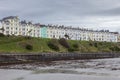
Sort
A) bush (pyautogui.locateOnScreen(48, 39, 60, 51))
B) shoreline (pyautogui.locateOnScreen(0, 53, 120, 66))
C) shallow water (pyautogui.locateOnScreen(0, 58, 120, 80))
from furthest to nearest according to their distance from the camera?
bush (pyautogui.locateOnScreen(48, 39, 60, 51)), shoreline (pyautogui.locateOnScreen(0, 53, 120, 66)), shallow water (pyautogui.locateOnScreen(0, 58, 120, 80))

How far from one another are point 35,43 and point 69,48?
22.4 m

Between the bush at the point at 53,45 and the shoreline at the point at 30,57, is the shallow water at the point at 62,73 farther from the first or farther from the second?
the bush at the point at 53,45

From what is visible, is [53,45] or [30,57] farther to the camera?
[53,45]

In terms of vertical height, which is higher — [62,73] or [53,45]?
[53,45]

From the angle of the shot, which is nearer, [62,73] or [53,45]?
[62,73]

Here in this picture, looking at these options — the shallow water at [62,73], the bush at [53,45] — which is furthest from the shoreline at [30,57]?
the shallow water at [62,73]

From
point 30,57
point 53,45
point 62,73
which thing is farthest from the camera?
point 53,45

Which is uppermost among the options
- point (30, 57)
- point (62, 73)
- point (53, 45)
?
point (53, 45)

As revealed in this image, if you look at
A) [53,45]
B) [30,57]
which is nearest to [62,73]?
[30,57]

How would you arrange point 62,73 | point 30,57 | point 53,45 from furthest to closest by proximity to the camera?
point 53,45, point 30,57, point 62,73

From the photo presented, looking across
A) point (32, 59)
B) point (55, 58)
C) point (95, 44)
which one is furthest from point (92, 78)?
point (95, 44)

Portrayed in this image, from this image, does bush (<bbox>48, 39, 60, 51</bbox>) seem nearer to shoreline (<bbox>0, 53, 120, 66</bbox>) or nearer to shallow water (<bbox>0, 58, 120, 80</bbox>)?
shoreline (<bbox>0, 53, 120, 66</bbox>)

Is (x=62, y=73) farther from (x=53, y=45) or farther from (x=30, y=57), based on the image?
(x=53, y=45)

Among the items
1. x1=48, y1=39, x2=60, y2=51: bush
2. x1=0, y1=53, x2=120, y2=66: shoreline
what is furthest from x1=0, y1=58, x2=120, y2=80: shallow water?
x1=48, y1=39, x2=60, y2=51: bush
